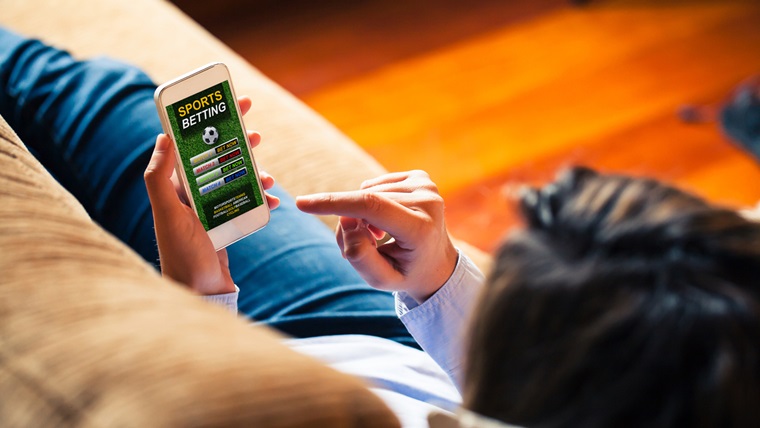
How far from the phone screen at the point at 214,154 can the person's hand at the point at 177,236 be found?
0.11ft

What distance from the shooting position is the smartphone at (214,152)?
0.75 metres

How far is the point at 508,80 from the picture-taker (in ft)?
7.02

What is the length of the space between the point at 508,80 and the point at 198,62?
4.00 ft

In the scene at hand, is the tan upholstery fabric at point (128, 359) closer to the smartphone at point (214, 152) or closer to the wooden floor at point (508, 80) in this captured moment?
the smartphone at point (214, 152)

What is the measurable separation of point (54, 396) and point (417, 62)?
1968 millimetres

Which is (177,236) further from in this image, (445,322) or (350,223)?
(445,322)

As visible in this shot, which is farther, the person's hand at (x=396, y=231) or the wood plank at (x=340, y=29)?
the wood plank at (x=340, y=29)

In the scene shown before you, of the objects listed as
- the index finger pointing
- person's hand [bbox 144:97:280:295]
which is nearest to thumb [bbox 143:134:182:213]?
person's hand [bbox 144:97:280:295]

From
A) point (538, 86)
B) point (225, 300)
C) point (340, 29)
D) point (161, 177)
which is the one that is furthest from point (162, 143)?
point (340, 29)

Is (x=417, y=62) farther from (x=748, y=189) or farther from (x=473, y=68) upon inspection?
(x=748, y=189)

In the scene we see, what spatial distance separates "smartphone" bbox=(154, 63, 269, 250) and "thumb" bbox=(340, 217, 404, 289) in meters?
0.12

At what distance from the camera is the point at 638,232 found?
37 centimetres

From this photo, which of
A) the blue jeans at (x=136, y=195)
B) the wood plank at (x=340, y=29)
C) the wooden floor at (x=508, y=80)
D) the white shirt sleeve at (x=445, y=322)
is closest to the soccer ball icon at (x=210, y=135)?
the blue jeans at (x=136, y=195)

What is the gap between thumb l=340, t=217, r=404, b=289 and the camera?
0.72 meters
